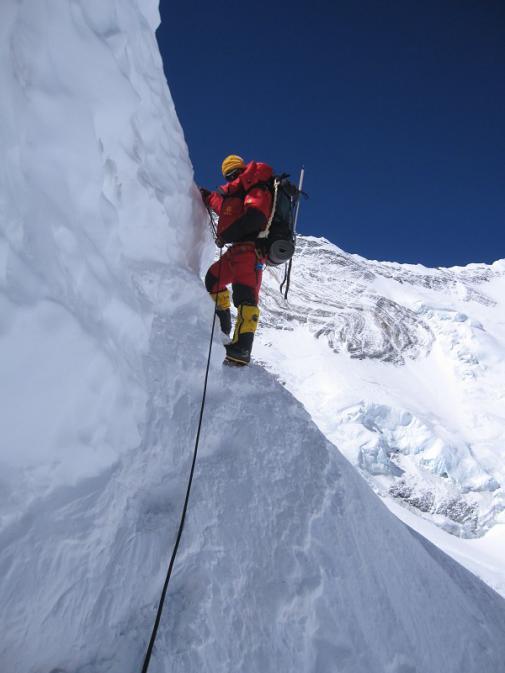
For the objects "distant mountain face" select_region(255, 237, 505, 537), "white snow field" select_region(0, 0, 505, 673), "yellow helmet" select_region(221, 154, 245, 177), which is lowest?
"white snow field" select_region(0, 0, 505, 673)

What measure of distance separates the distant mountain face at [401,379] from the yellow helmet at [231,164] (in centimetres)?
1776

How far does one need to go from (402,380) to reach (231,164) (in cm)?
2872

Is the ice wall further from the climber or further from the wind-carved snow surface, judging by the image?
the wind-carved snow surface

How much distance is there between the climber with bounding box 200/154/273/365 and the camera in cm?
368

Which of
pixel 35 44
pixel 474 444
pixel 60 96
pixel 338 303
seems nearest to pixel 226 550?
pixel 60 96

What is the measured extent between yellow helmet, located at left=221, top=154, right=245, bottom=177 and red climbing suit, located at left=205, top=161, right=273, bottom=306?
30cm

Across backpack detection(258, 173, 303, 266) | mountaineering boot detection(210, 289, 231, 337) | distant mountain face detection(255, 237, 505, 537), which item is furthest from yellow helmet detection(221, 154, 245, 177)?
distant mountain face detection(255, 237, 505, 537)

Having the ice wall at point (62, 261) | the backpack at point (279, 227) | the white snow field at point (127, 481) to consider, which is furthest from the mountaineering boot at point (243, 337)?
the ice wall at point (62, 261)

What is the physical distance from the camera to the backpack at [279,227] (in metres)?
3.91

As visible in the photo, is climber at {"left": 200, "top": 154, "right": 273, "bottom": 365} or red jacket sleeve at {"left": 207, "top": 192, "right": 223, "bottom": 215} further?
red jacket sleeve at {"left": 207, "top": 192, "right": 223, "bottom": 215}


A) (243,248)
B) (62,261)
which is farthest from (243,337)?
(62,261)

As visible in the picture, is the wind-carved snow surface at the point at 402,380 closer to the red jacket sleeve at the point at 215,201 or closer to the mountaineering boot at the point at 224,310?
the mountaineering boot at the point at 224,310

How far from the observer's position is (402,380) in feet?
100

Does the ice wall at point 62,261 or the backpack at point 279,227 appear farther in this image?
the backpack at point 279,227
